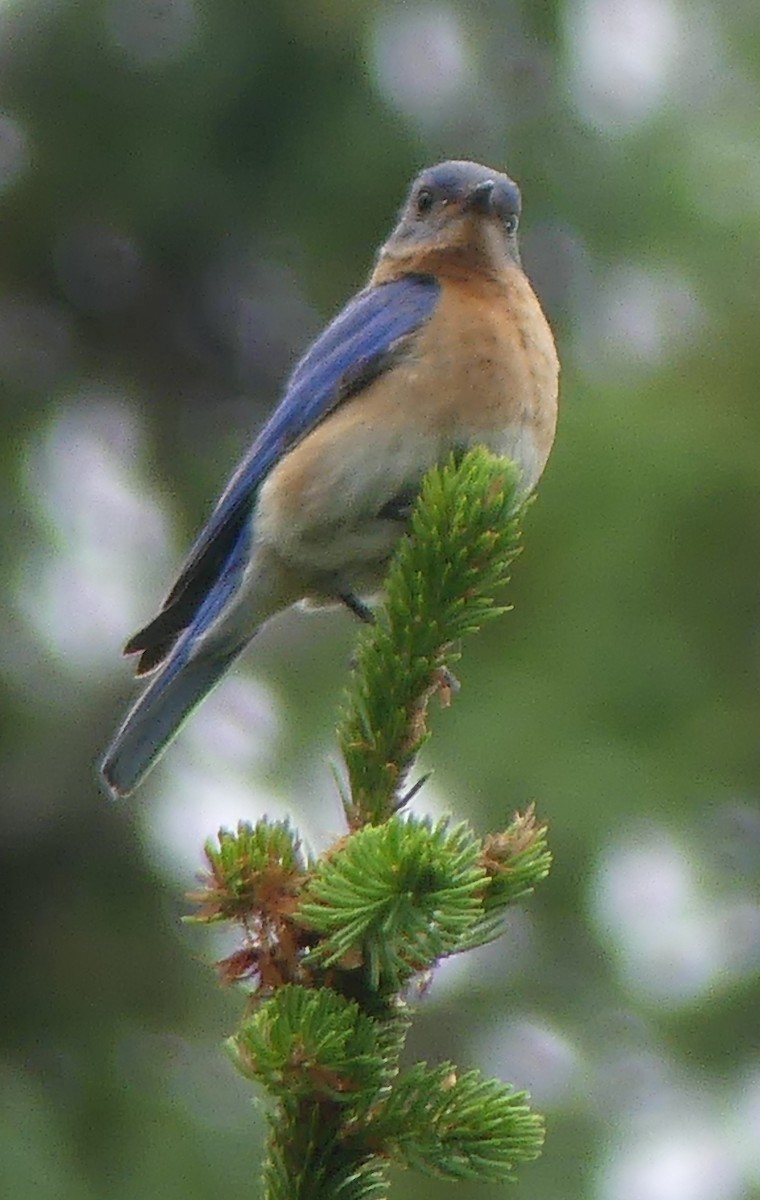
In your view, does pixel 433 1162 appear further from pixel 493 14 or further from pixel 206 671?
pixel 493 14

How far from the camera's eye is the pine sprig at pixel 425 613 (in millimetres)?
2488

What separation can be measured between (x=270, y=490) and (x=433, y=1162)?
2008 mm

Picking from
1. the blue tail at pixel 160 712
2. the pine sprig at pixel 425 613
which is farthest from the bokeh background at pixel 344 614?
the pine sprig at pixel 425 613

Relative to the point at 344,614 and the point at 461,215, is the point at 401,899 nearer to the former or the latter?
the point at 461,215

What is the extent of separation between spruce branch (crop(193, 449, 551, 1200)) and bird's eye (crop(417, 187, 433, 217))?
7.50 ft

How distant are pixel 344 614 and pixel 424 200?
7.33ft

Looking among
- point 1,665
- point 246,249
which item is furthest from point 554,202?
point 1,665

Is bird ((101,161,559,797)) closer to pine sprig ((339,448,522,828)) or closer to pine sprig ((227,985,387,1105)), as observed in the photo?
pine sprig ((339,448,522,828))

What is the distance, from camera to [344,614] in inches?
254

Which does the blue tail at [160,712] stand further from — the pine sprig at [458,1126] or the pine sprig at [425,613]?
the pine sprig at [458,1126]

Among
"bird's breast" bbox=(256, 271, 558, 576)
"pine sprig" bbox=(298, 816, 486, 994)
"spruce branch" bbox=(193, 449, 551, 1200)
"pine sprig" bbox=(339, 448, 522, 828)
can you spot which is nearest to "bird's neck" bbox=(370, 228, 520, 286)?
"bird's breast" bbox=(256, 271, 558, 576)

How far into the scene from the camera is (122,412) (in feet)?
25.8

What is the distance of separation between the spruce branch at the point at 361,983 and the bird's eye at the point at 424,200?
2.28 metres

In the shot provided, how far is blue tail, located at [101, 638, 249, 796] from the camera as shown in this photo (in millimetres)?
3592
